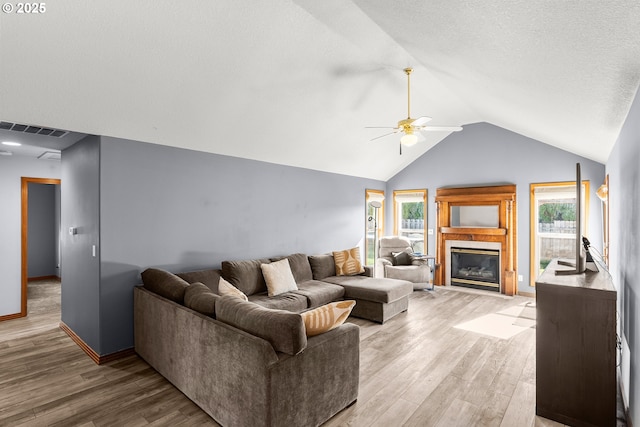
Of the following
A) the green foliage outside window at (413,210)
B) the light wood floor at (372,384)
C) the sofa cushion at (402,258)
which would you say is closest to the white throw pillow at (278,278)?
the light wood floor at (372,384)

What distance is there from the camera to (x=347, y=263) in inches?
225

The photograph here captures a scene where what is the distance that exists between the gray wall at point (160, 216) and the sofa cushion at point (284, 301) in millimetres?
801

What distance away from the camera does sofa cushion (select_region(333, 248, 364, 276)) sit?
18.6 ft

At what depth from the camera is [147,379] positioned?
3.07 m

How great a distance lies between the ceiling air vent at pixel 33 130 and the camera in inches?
134

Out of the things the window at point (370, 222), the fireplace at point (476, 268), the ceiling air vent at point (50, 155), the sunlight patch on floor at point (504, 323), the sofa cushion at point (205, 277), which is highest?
the ceiling air vent at point (50, 155)

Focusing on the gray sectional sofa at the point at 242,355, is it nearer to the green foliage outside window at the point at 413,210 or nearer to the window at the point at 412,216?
the window at the point at 412,216

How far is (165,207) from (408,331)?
3395mm

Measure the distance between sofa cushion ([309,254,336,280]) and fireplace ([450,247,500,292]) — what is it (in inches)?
113

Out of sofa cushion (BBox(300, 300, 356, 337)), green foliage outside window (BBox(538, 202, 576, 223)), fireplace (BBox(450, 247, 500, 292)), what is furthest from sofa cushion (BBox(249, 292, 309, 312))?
green foliage outside window (BBox(538, 202, 576, 223))

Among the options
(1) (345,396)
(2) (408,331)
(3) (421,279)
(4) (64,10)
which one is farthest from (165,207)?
(3) (421,279)

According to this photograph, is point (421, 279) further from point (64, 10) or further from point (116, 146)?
point (64, 10)

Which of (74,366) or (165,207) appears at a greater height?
(165,207)

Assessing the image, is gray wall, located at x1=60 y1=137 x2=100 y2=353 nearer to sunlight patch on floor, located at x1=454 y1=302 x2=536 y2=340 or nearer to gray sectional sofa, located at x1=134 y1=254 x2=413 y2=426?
gray sectional sofa, located at x1=134 y1=254 x2=413 y2=426
